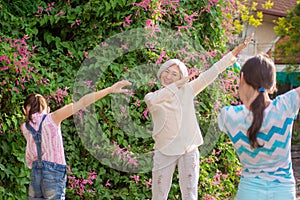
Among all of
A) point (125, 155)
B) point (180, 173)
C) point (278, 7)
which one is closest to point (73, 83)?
point (125, 155)

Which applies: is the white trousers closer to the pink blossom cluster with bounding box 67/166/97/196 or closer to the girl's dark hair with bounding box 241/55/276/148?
the pink blossom cluster with bounding box 67/166/97/196

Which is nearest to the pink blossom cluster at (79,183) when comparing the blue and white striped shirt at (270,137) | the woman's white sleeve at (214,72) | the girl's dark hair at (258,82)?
the woman's white sleeve at (214,72)

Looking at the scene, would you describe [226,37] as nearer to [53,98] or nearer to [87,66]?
[87,66]

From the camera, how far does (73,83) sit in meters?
5.84

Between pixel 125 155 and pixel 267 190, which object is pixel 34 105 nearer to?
pixel 125 155

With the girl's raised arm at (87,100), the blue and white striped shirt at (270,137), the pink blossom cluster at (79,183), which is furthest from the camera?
the pink blossom cluster at (79,183)

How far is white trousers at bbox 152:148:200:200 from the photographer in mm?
4617

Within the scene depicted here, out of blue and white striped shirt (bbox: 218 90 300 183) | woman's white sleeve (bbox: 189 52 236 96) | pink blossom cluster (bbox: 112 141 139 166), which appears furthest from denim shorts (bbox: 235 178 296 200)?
pink blossom cluster (bbox: 112 141 139 166)

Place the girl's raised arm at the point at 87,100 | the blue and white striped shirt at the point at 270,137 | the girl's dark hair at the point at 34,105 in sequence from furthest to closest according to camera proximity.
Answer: the girl's dark hair at the point at 34,105, the girl's raised arm at the point at 87,100, the blue and white striped shirt at the point at 270,137

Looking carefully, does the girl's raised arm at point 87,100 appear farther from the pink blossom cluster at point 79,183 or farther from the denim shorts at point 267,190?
the denim shorts at point 267,190

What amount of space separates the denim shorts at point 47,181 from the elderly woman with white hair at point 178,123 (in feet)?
2.82

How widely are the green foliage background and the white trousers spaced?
3.29ft

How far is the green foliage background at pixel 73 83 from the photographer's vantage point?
5.34 metres

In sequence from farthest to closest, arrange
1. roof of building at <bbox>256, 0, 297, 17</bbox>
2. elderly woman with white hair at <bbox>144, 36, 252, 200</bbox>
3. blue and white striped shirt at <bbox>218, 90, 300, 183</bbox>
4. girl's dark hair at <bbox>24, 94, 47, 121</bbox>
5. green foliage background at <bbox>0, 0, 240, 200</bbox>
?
1. roof of building at <bbox>256, 0, 297, 17</bbox>
2. green foliage background at <bbox>0, 0, 240, 200</bbox>
3. elderly woman with white hair at <bbox>144, 36, 252, 200</bbox>
4. girl's dark hair at <bbox>24, 94, 47, 121</bbox>
5. blue and white striped shirt at <bbox>218, 90, 300, 183</bbox>
